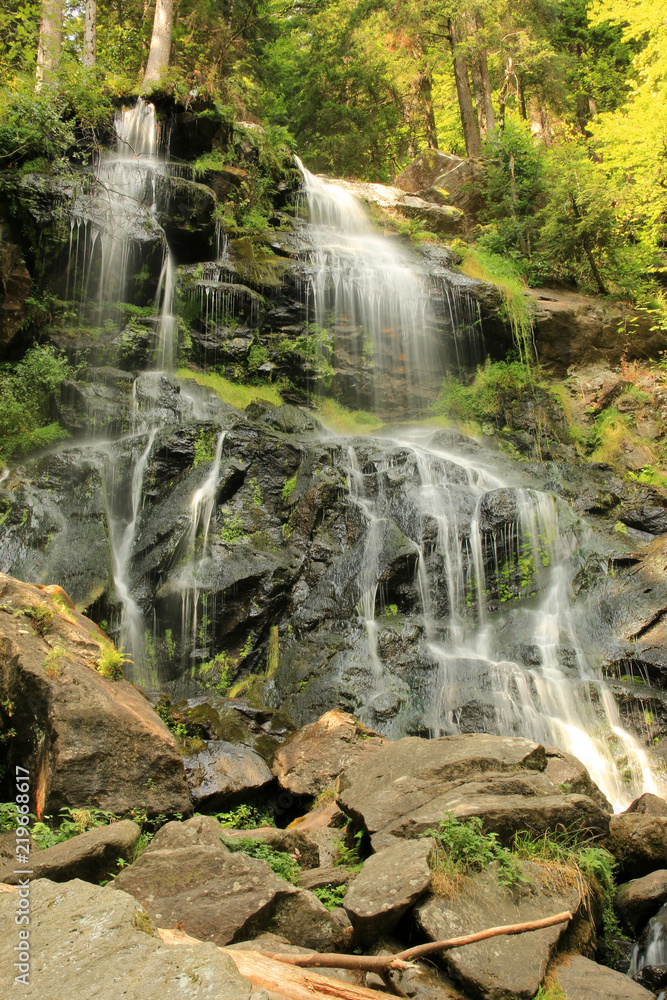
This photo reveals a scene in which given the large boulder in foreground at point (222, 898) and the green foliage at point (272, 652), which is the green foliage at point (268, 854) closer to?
the large boulder in foreground at point (222, 898)

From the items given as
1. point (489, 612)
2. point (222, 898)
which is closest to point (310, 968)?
point (222, 898)

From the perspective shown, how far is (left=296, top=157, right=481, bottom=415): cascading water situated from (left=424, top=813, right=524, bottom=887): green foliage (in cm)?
1285

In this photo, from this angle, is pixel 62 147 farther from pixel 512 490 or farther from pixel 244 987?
pixel 244 987

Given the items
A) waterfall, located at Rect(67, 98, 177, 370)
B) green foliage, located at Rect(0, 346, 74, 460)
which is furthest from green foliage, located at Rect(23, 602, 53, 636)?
waterfall, located at Rect(67, 98, 177, 370)

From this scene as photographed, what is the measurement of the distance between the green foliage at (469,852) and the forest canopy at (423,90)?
14.1 m

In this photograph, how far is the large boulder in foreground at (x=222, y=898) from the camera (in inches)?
140

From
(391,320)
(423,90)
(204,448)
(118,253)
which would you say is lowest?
(204,448)

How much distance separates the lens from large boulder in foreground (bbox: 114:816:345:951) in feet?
11.7

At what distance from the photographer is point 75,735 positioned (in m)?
5.03

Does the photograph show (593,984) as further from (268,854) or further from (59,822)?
(59,822)

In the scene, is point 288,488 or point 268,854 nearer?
point 268,854

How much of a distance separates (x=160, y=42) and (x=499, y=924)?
72.8 feet

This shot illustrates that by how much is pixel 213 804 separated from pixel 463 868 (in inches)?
126

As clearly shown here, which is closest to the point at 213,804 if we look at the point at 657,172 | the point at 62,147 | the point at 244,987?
the point at 244,987
